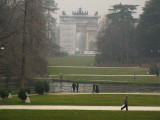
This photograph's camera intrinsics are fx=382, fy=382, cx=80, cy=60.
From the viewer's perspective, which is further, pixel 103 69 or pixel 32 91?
pixel 103 69

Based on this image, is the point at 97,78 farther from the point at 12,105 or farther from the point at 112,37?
the point at 12,105

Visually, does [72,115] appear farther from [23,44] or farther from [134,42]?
[134,42]

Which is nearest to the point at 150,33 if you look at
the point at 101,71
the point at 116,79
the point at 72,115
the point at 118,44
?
the point at 118,44

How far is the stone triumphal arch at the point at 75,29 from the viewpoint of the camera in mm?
153000

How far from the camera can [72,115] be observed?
22.0m

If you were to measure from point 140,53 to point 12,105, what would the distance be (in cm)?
6000

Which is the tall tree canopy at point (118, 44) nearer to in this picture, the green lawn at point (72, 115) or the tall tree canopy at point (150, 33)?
the tall tree canopy at point (150, 33)

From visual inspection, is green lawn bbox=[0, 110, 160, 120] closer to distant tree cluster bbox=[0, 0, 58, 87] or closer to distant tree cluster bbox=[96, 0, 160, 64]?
distant tree cluster bbox=[0, 0, 58, 87]

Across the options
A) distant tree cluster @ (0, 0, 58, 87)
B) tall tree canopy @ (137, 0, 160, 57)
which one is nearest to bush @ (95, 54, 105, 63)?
tall tree canopy @ (137, 0, 160, 57)

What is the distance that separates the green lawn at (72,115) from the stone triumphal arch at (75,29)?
127 m

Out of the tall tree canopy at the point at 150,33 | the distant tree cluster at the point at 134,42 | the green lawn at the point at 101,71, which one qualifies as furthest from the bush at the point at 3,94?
the tall tree canopy at the point at 150,33

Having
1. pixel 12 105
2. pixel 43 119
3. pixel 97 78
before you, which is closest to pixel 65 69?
pixel 97 78

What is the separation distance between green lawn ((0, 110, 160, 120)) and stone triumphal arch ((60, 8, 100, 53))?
416ft

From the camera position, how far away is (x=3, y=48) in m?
38.7
